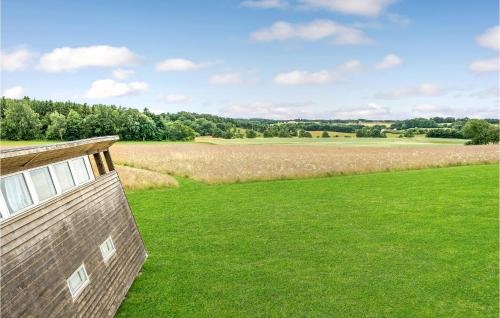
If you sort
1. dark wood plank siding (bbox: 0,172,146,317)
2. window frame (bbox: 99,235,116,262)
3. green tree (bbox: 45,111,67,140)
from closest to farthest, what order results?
1. dark wood plank siding (bbox: 0,172,146,317)
2. window frame (bbox: 99,235,116,262)
3. green tree (bbox: 45,111,67,140)

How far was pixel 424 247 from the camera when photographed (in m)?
14.4

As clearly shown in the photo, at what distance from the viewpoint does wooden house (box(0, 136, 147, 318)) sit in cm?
613

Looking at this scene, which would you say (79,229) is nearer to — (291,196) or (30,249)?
(30,249)

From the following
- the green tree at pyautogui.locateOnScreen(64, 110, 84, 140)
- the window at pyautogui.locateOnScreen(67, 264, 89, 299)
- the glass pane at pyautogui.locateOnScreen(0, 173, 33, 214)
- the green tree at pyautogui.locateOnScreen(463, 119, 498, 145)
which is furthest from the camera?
the green tree at pyautogui.locateOnScreen(64, 110, 84, 140)

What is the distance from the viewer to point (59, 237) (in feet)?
25.1

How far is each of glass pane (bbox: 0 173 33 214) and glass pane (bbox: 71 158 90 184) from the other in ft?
7.83

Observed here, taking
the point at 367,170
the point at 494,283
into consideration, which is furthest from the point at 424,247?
the point at 367,170

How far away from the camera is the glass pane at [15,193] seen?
255 inches

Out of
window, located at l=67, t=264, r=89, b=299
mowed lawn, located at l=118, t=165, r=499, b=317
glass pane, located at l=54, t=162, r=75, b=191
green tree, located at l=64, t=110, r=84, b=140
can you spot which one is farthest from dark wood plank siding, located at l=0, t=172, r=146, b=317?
green tree, located at l=64, t=110, r=84, b=140

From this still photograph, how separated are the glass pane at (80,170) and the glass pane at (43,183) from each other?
136 centimetres

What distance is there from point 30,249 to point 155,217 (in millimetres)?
13086

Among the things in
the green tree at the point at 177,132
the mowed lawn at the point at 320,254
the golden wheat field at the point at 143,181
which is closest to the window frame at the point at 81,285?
the mowed lawn at the point at 320,254

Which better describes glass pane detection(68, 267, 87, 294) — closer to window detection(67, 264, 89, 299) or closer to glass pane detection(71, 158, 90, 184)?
window detection(67, 264, 89, 299)

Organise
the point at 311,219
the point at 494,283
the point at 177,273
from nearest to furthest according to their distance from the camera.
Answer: the point at 494,283, the point at 177,273, the point at 311,219
